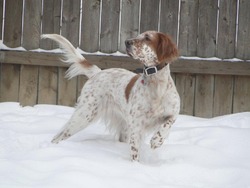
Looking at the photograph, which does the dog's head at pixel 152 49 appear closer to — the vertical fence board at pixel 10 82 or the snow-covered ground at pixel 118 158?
the snow-covered ground at pixel 118 158

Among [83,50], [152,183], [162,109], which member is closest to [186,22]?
[83,50]

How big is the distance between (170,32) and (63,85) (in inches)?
55.2

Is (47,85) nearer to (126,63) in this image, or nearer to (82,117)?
(126,63)

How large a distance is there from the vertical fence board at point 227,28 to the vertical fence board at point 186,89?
0.43 metres

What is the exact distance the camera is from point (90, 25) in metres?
5.28

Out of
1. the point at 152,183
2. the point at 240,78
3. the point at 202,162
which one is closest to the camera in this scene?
the point at 152,183

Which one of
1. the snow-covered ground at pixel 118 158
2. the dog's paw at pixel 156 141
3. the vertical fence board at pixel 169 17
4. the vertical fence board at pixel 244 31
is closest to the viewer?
the snow-covered ground at pixel 118 158

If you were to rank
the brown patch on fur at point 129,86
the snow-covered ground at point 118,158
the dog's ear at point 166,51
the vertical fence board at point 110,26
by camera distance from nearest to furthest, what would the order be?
the snow-covered ground at point 118,158 < the dog's ear at point 166,51 < the brown patch on fur at point 129,86 < the vertical fence board at point 110,26

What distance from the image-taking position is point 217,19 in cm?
507

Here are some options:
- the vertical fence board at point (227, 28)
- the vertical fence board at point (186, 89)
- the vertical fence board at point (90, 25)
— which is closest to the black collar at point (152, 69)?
the vertical fence board at point (186, 89)

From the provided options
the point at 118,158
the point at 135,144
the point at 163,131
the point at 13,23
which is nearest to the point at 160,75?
the point at 163,131

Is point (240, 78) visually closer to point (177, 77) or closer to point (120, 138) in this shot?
point (177, 77)

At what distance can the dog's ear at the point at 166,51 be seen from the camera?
130 inches

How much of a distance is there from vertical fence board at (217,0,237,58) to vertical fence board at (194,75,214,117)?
1.04 feet
